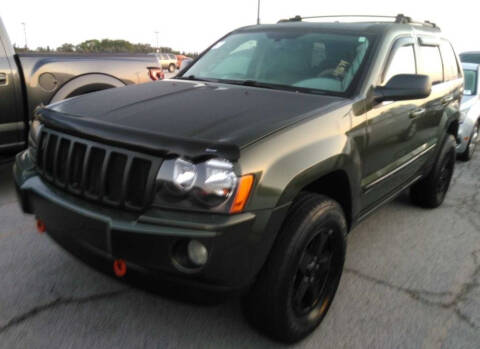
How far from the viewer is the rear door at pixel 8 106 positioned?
14.2 feet

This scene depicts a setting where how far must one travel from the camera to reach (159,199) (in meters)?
1.95

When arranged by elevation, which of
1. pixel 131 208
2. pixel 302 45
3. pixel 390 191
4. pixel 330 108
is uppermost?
pixel 302 45

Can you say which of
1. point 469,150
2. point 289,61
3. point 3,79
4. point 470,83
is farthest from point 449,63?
point 3,79

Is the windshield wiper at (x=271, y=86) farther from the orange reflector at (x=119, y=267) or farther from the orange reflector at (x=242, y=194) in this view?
the orange reflector at (x=119, y=267)

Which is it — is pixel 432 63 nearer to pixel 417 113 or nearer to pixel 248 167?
pixel 417 113

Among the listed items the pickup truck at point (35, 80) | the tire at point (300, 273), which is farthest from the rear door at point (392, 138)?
the pickup truck at point (35, 80)

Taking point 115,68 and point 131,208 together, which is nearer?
point 131,208

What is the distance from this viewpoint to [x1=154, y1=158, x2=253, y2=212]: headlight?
6.27ft

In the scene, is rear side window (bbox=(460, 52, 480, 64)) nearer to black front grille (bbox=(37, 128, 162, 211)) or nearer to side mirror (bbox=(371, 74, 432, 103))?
side mirror (bbox=(371, 74, 432, 103))

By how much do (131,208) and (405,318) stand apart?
1.74m

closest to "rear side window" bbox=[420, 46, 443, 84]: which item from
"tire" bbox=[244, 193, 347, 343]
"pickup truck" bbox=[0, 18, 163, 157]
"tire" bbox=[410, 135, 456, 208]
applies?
"tire" bbox=[410, 135, 456, 208]

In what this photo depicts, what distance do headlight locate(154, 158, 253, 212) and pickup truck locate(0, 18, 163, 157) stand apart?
312cm

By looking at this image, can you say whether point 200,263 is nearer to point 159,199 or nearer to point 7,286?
point 159,199

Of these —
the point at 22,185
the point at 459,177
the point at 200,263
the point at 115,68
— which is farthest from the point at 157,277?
the point at 459,177
